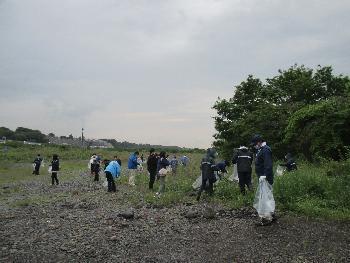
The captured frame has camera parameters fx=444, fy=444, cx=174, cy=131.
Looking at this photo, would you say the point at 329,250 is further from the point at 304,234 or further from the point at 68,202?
the point at 68,202

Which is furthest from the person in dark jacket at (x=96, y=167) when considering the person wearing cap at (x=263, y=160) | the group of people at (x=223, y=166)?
the person wearing cap at (x=263, y=160)

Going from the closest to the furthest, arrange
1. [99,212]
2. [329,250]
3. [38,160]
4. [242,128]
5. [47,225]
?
[329,250] → [47,225] → [99,212] → [242,128] → [38,160]

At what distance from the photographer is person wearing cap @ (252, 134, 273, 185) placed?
425 inches

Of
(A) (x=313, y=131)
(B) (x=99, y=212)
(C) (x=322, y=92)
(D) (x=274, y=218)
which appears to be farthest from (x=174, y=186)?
(C) (x=322, y=92)

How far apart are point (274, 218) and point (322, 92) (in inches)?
985

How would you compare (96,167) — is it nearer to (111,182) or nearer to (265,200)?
(111,182)

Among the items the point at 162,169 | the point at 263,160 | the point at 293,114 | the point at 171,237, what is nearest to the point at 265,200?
the point at 263,160

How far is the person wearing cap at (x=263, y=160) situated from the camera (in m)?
10.8

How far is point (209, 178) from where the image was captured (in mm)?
15594

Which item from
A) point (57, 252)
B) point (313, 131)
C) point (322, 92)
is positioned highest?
point (322, 92)

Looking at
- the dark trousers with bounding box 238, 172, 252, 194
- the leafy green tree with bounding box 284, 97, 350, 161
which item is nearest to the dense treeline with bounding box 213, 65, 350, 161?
the leafy green tree with bounding box 284, 97, 350, 161

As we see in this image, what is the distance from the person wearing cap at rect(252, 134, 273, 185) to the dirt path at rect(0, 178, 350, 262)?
1.27 meters

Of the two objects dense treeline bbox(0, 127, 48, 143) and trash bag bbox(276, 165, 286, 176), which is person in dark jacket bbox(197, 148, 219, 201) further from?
dense treeline bbox(0, 127, 48, 143)

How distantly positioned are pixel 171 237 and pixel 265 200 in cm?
243
